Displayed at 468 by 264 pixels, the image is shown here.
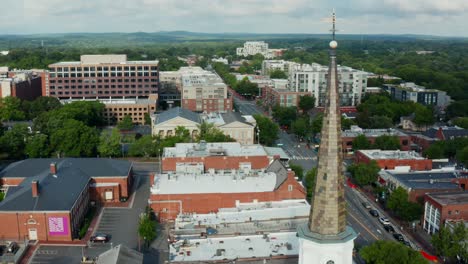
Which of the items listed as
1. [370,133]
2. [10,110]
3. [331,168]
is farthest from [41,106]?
[331,168]

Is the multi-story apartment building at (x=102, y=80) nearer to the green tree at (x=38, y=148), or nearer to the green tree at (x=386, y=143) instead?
the green tree at (x=38, y=148)

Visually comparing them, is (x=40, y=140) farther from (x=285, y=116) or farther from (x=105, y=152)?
(x=285, y=116)

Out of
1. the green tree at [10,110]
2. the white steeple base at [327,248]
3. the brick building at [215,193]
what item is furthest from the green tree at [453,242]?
the green tree at [10,110]

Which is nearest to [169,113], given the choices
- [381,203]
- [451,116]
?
[381,203]

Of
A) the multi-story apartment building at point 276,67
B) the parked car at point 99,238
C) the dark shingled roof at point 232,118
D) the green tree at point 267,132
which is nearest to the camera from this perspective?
the parked car at point 99,238

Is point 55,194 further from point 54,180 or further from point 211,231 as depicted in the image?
point 211,231

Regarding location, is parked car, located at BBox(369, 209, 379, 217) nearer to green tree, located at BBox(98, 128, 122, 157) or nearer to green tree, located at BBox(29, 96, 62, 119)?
green tree, located at BBox(98, 128, 122, 157)

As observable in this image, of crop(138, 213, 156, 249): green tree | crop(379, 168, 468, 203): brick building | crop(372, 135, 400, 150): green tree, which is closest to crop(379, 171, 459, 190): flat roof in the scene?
crop(379, 168, 468, 203): brick building
